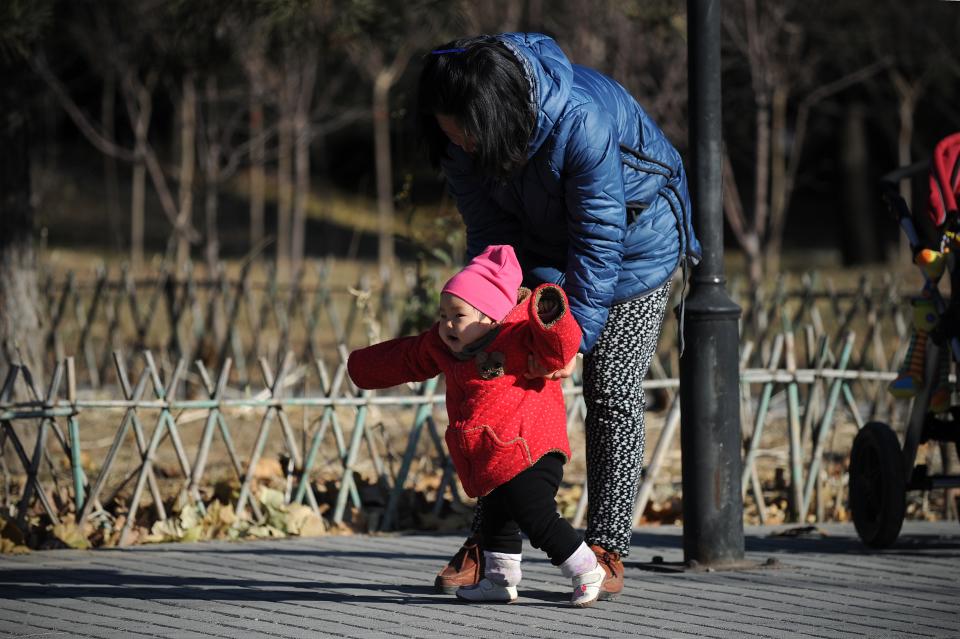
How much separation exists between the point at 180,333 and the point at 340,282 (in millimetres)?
6064

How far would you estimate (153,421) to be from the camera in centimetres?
795

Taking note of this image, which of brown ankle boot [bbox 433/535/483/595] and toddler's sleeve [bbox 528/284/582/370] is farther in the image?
brown ankle boot [bbox 433/535/483/595]

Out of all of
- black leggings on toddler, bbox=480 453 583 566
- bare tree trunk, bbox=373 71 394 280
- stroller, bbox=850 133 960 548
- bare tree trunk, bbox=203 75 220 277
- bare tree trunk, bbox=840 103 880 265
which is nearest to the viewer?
black leggings on toddler, bbox=480 453 583 566

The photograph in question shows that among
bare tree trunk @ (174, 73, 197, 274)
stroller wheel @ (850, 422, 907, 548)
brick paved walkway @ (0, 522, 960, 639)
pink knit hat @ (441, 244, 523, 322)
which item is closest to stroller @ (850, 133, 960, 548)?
stroller wheel @ (850, 422, 907, 548)

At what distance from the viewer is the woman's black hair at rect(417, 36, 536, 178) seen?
3119 mm

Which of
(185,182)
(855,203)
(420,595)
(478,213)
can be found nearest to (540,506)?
(420,595)

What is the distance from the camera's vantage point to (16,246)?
22.2ft

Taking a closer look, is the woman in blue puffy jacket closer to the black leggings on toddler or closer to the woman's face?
the woman's face

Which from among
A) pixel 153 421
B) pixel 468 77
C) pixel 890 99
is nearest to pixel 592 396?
pixel 468 77

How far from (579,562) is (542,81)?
1.25 meters

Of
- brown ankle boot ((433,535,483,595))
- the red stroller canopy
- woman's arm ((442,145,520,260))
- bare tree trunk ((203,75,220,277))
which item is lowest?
brown ankle boot ((433,535,483,595))

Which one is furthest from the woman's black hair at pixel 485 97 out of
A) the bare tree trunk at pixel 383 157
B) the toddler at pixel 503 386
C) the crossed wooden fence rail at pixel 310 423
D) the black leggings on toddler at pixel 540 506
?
the bare tree trunk at pixel 383 157

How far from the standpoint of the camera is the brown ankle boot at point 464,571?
3.68 meters

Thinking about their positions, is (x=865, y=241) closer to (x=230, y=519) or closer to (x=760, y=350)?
(x=760, y=350)
